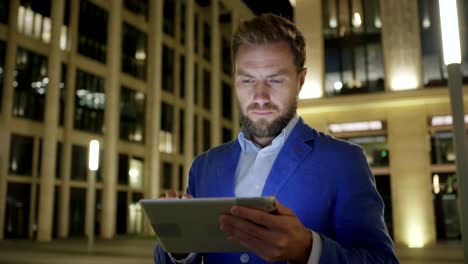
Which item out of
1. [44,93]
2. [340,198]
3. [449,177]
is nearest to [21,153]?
[44,93]

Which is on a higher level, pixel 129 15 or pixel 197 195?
pixel 129 15

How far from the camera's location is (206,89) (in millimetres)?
43938

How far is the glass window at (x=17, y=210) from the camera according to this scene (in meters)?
25.2

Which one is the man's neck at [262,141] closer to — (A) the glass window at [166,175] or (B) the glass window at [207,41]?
(A) the glass window at [166,175]

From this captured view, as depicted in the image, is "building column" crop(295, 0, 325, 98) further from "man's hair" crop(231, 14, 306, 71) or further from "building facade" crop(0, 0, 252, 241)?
"man's hair" crop(231, 14, 306, 71)

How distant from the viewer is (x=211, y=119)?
143ft

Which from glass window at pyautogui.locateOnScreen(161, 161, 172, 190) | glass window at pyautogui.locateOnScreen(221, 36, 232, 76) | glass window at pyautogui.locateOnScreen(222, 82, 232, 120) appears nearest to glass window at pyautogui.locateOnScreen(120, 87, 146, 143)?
Answer: glass window at pyautogui.locateOnScreen(161, 161, 172, 190)

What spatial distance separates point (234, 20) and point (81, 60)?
60.5 feet

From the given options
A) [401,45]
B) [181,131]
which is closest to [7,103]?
[181,131]

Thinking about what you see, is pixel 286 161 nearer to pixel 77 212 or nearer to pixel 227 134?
pixel 77 212

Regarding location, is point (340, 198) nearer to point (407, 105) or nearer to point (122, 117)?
point (407, 105)

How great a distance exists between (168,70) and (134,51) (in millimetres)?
3945

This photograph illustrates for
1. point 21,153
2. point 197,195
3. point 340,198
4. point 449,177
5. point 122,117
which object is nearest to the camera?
point 340,198

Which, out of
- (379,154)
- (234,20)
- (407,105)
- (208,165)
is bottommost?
(208,165)
